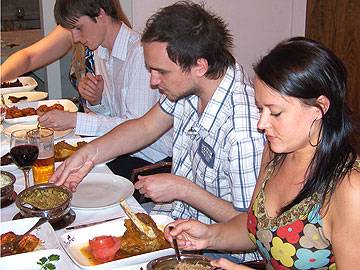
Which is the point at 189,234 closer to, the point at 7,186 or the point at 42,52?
the point at 7,186

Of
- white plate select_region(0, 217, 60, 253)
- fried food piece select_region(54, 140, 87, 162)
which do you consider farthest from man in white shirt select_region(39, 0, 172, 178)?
white plate select_region(0, 217, 60, 253)

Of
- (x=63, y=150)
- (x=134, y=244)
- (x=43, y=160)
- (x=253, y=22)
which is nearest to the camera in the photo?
(x=134, y=244)

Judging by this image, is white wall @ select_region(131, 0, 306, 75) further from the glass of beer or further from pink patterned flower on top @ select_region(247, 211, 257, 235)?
pink patterned flower on top @ select_region(247, 211, 257, 235)

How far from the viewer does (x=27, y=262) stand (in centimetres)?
144

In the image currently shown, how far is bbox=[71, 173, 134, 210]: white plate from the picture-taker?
1799 millimetres

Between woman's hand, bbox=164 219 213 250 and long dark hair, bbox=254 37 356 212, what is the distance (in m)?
0.32

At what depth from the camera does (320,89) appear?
1.34 meters

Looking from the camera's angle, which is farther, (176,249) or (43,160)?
(43,160)

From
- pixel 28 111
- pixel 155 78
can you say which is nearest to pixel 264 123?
pixel 155 78

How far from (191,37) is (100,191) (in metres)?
0.60

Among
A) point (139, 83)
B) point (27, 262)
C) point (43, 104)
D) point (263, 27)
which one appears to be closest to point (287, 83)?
point (27, 262)

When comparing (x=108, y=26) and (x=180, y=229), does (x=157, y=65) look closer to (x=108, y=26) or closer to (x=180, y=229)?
(x=180, y=229)

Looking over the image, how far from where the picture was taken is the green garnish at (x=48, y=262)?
1430mm

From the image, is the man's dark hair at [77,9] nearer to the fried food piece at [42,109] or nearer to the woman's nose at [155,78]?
the fried food piece at [42,109]
